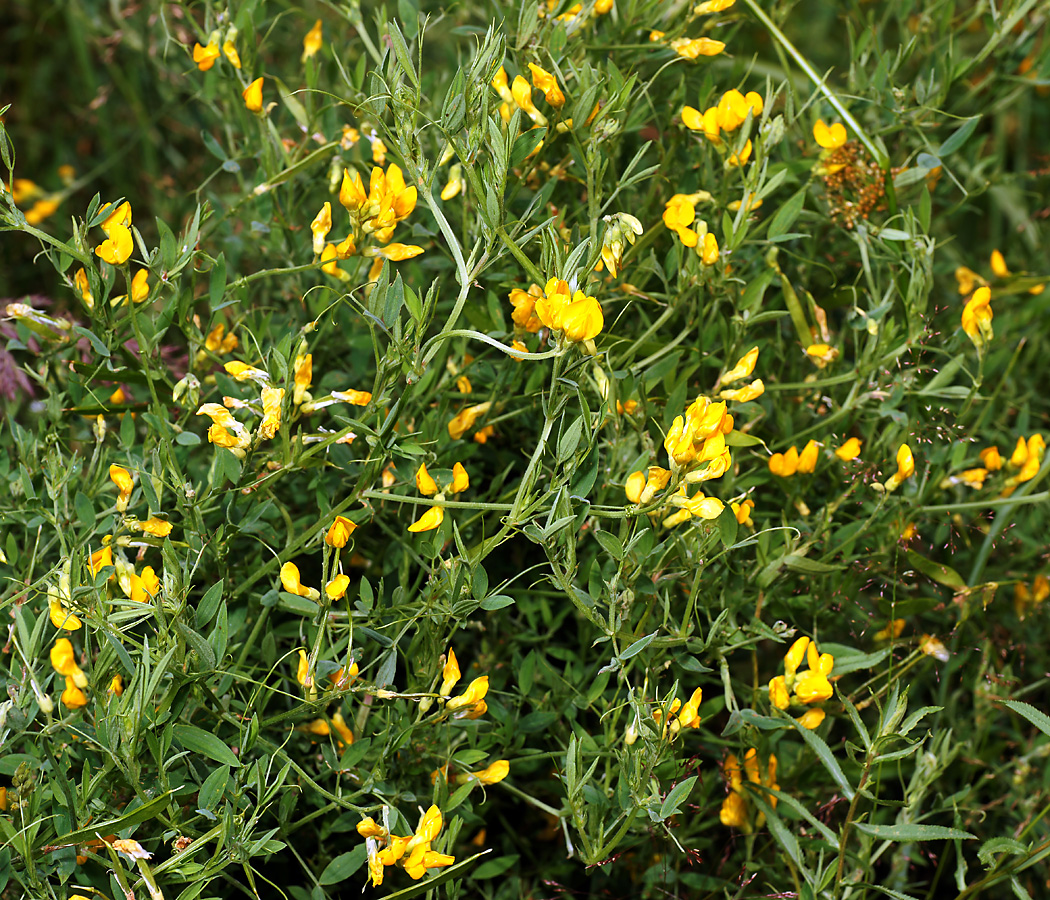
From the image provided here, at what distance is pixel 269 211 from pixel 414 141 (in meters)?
0.41

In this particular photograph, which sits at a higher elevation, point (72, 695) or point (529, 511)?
point (529, 511)

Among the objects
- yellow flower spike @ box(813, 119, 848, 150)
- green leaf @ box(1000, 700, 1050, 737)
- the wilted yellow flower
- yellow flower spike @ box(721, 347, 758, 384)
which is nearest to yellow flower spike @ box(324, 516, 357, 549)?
yellow flower spike @ box(721, 347, 758, 384)

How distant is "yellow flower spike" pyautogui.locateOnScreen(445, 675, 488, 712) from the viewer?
39.9 inches

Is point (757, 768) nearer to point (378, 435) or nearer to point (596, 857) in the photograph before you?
point (596, 857)

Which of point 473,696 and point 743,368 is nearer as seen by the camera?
point 473,696

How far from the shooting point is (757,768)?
1207mm

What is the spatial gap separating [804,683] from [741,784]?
169 mm

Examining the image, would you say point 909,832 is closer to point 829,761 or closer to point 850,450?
point 829,761

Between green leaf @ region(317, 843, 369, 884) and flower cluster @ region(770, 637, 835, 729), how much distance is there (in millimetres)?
479

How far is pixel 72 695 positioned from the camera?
99 centimetres

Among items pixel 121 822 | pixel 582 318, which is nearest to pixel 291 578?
pixel 121 822

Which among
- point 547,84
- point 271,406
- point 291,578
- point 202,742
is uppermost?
point 547,84

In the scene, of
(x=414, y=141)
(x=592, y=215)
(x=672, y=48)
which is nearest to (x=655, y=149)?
(x=672, y=48)

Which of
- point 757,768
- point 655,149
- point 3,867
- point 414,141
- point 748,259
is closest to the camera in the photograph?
point 3,867
